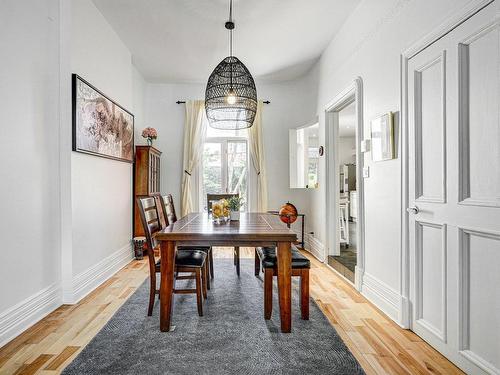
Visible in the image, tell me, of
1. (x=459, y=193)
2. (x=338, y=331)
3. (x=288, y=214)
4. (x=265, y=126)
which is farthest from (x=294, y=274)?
(x=265, y=126)

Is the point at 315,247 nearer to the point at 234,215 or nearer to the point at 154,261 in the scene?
the point at 234,215

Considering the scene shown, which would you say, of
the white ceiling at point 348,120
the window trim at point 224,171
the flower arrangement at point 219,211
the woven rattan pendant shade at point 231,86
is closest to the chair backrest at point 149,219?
the flower arrangement at point 219,211

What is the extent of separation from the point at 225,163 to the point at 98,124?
2.61 m

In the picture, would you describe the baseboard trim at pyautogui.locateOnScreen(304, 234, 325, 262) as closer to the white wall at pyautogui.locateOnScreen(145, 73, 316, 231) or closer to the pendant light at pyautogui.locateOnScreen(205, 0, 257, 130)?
the white wall at pyautogui.locateOnScreen(145, 73, 316, 231)

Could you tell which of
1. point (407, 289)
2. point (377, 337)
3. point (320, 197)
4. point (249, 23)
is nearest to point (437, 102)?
point (407, 289)

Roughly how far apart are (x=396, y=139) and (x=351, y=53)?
4.60ft

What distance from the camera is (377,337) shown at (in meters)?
2.21

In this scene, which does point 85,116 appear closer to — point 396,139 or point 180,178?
point 180,178

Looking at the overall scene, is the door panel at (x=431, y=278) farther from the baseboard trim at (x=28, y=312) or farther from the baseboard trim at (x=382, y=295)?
the baseboard trim at (x=28, y=312)

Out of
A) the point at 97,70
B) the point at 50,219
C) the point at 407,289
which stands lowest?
the point at 407,289

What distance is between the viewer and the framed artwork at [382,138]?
101 inches

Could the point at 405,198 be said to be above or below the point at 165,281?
above

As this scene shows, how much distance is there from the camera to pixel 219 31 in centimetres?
375

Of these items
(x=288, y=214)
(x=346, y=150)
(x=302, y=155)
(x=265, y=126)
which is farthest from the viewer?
(x=346, y=150)
